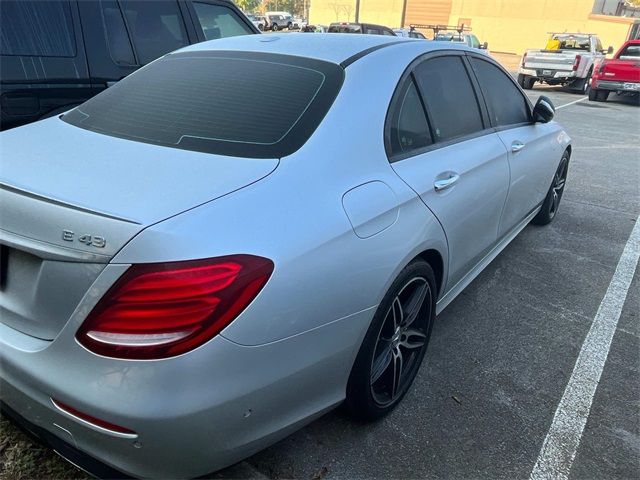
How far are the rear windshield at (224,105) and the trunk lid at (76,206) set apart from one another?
16 centimetres

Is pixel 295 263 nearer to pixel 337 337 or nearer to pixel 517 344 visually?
pixel 337 337

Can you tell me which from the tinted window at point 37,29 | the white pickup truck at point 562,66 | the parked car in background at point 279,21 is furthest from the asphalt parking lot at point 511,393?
the parked car in background at point 279,21

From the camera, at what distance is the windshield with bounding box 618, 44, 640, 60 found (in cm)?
1591

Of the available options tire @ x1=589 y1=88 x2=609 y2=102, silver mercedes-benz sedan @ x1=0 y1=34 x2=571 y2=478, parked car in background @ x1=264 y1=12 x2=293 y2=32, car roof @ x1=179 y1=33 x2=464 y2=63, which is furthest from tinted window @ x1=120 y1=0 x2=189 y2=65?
parked car in background @ x1=264 y1=12 x2=293 y2=32

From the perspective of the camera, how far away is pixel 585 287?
392 centimetres

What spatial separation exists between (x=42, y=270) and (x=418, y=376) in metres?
1.94

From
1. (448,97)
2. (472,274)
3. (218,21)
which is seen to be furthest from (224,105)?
(218,21)

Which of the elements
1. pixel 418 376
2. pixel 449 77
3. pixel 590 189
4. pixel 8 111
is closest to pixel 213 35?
pixel 8 111

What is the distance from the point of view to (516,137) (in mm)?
3639

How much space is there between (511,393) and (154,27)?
12.8 ft

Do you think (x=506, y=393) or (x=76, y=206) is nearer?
(x=76, y=206)

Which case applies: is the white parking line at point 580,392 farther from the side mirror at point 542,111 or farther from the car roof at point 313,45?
the car roof at point 313,45

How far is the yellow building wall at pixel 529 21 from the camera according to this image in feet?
118

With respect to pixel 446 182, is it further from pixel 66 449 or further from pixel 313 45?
pixel 66 449
